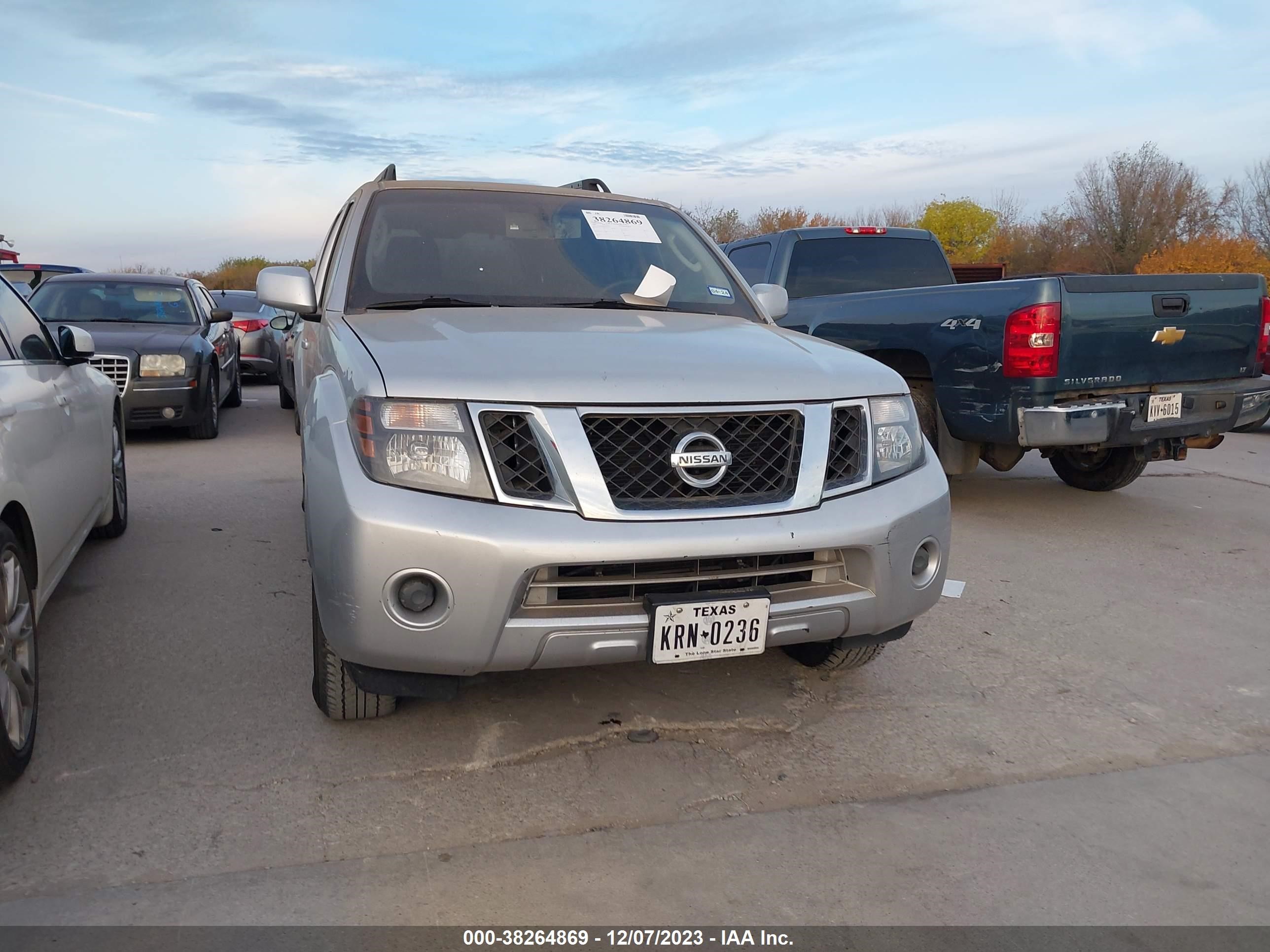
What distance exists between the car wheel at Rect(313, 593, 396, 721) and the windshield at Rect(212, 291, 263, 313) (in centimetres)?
1284

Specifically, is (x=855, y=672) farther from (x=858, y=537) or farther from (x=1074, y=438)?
(x=1074, y=438)

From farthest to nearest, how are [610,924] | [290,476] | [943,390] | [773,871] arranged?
[290,476]
[943,390]
[773,871]
[610,924]

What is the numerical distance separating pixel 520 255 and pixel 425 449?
1.60 metres

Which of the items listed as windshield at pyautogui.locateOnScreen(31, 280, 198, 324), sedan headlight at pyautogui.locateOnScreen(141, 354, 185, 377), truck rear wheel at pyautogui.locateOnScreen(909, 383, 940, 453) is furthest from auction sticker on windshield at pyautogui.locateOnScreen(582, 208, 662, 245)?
windshield at pyautogui.locateOnScreen(31, 280, 198, 324)

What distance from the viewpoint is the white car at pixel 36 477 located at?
2.83 metres

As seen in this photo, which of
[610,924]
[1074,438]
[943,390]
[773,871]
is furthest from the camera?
[943,390]

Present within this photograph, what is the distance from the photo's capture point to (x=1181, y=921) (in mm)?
2342

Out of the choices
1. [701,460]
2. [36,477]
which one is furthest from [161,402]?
[701,460]

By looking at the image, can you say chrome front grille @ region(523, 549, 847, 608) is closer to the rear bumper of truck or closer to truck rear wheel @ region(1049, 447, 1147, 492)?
the rear bumper of truck

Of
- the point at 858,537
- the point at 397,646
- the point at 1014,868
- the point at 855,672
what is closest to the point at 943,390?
the point at 855,672

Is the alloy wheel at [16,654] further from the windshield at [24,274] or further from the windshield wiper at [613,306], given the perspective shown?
the windshield at [24,274]

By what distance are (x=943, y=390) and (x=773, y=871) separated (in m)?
4.22

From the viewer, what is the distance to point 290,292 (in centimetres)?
405
